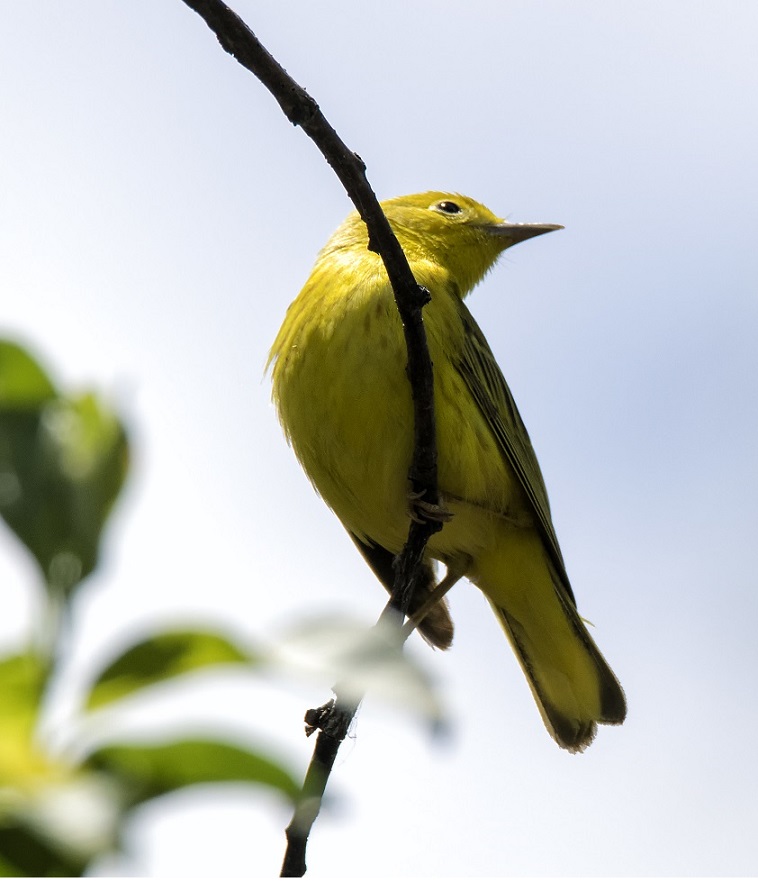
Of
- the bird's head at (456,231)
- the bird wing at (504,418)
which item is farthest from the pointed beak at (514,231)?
the bird wing at (504,418)

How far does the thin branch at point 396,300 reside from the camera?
2.02 metres

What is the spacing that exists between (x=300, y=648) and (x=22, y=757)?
198 millimetres

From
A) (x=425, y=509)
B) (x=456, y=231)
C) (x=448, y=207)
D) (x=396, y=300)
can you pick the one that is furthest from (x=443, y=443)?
(x=448, y=207)

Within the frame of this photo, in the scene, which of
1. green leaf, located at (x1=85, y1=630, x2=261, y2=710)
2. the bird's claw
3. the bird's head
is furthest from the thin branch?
the bird's head

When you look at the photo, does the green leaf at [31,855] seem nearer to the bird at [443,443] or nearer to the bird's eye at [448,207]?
the bird at [443,443]

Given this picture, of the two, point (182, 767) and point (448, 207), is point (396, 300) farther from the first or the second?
point (448, 207)

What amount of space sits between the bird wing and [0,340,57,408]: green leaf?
4.95 meters

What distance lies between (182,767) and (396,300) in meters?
2.97

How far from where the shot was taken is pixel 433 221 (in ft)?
23.8

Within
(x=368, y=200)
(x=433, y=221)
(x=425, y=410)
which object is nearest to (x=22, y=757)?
(x=368, y=200)

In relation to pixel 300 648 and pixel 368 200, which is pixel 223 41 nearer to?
pixel 368 200

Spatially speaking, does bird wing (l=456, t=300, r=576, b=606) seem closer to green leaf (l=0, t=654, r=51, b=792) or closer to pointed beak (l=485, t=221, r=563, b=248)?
pointed beak (l=485, t=221, r=563, b=248)

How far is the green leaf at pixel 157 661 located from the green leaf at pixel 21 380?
196 mm

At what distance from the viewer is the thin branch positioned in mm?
2021
